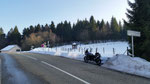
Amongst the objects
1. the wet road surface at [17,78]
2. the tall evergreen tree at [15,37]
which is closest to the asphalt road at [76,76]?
the wet road surface at [17,78]

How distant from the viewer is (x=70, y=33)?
92.5 meters

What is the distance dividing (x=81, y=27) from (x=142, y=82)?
278 ft

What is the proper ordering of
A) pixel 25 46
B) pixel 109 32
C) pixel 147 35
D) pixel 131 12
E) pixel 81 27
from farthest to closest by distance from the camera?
pixel 81 27
pixel 109 32
pixel 25 46
pixel 131 12
pixel 147 35

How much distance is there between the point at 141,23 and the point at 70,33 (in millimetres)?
78446

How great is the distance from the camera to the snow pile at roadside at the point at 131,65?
8.92 metres

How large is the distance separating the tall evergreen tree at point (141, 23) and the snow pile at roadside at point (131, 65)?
3.57m

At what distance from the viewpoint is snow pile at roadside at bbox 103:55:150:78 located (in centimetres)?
892

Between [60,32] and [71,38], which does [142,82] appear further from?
[60,32]

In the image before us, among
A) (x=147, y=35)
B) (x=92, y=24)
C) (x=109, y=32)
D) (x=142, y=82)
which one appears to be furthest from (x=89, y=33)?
(x=142, y=82)

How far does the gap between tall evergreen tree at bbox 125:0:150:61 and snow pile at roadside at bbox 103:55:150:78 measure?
11.7 feet

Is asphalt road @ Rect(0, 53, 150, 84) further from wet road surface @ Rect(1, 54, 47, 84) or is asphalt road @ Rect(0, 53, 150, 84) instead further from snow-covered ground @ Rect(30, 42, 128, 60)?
snow-covered ground @ Rect(30, 42, 128, 60)

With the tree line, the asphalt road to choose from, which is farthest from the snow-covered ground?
the tree line

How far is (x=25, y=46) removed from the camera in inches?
3113

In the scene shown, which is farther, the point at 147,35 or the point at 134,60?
the point at 147,35
